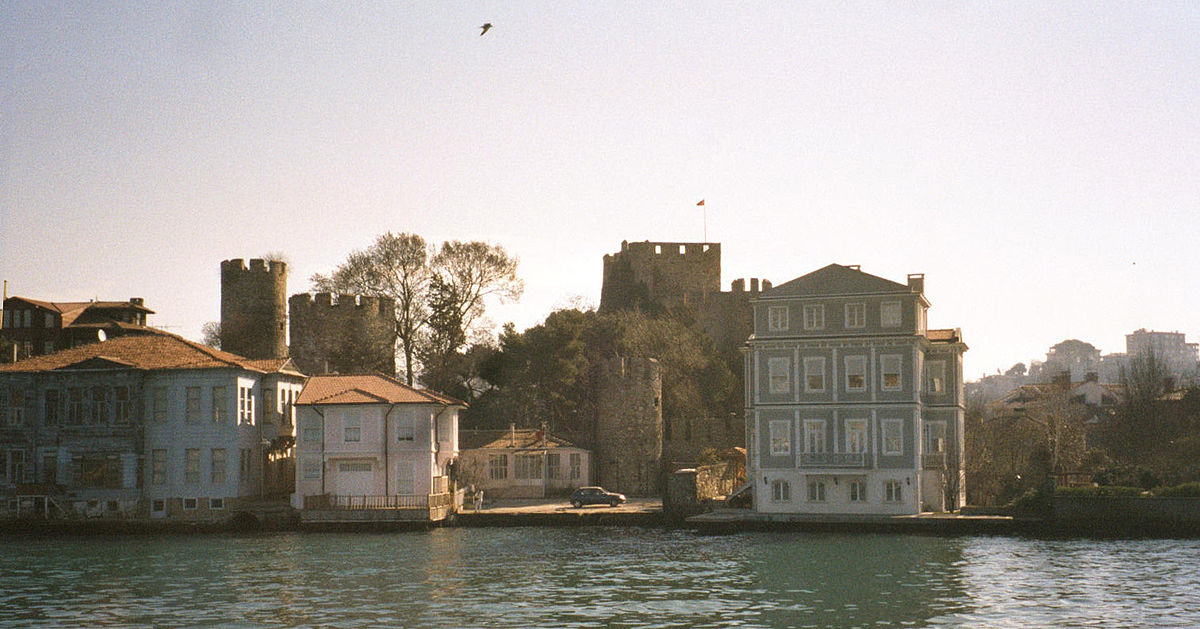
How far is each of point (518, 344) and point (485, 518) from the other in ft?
65.5

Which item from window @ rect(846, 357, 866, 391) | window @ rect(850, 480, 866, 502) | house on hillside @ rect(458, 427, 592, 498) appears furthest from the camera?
house on hillside @ rect(458, 427, 592, 498)

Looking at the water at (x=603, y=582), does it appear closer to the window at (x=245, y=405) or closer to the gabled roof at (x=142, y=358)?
the window at (x=245, y=405)

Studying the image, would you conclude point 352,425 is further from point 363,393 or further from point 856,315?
point 856,315

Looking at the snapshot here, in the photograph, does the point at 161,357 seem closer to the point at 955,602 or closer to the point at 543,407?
the point at 543,407

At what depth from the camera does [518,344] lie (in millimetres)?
76562

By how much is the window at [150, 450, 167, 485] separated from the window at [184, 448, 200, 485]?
102 centimetres

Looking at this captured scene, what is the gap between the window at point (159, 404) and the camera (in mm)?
59938

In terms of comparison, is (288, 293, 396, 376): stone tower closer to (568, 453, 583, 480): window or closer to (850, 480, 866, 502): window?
(568, 453, 583, 480): window

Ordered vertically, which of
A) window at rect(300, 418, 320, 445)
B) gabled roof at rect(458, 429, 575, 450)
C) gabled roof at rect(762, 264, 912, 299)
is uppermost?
gabled roof at rect(762, 264, 912, 299)

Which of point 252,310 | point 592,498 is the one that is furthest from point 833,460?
point 252,310

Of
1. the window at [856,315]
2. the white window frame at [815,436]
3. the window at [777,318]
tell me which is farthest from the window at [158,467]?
the window at [856,315]

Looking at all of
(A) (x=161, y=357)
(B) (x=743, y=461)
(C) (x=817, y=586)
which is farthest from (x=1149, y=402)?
(A) (x=161, y=357)

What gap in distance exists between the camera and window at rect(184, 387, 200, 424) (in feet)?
196

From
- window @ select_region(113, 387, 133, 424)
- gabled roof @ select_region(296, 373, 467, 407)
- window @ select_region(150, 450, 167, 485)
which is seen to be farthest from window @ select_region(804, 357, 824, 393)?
window @ select_region(113, 387, 133, 424)
